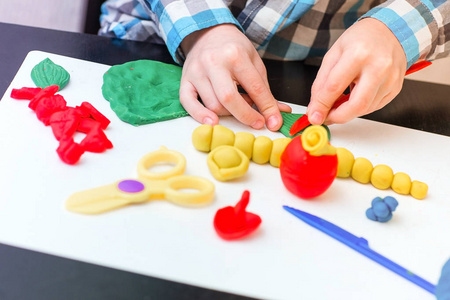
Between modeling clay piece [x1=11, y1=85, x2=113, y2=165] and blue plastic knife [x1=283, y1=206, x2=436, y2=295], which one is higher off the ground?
modeling clay piece [x1=11, y1=85, x2=113, y2=165]

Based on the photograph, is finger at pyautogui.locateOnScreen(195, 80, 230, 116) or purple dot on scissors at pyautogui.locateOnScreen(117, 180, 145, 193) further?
finger at pyautogui.locateOnScreen(195, 80, 230, 116)

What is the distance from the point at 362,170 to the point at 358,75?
0.14 m

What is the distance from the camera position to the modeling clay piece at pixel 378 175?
65 centimetres

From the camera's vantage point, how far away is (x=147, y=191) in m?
0.58

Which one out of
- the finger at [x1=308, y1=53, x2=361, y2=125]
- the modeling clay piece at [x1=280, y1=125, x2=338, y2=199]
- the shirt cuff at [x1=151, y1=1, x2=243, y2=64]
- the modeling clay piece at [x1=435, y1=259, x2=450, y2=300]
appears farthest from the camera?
the shirt cuff at [x1=151, y1=1, x2=243, y2=64]

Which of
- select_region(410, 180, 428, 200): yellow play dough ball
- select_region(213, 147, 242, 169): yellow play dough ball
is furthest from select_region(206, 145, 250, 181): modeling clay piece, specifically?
select_region(410, 180, 428, 200): yellow play dough ball

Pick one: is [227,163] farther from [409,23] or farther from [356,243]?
[409,23]

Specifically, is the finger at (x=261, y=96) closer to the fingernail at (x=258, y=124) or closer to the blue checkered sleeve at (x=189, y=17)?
the fingernail at (x=258, y=124)

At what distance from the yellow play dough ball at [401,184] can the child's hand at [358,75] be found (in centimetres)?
11

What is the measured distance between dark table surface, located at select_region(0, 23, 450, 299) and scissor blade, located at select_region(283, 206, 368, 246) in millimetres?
143

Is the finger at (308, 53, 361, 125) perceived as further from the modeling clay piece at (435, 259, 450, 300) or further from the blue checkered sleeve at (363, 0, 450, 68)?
the modeling clay piece at (435, 259, 450, 300)

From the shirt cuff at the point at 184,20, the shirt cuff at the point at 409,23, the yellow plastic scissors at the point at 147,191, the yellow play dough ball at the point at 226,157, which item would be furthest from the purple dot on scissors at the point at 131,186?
the shirt cuff at the point at 409,23

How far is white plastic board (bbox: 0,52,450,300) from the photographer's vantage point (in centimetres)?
51

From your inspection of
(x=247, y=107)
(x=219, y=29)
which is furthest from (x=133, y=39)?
(x=247, y=107)
